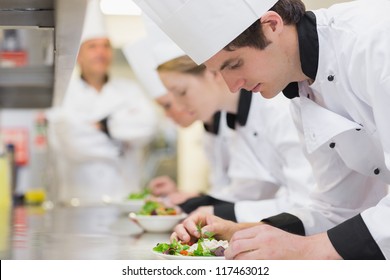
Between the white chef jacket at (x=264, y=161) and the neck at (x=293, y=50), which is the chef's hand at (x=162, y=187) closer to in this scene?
the white chef jacket at (x=264, y=161)

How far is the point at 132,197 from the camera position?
2.89m

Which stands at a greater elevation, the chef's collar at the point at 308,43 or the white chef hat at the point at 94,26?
the white chef hat at the point at 94,26

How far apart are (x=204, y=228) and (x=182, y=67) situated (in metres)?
0.95

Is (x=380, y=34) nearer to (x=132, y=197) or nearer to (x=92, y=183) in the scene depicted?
(x=132, y=197)

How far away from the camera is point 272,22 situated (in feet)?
4.64

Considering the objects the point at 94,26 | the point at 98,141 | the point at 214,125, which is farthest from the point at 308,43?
the point at 94,26

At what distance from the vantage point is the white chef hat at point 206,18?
139 centimetres

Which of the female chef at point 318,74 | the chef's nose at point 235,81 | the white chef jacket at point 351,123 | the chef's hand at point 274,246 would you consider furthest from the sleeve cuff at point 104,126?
the chef's hand at point 274,246

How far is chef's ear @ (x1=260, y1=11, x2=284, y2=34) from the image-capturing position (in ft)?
4.58

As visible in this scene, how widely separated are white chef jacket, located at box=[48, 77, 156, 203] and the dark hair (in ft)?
7.72

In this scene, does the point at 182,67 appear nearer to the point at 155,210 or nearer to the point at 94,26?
the point at 155,210

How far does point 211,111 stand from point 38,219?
0.73 m

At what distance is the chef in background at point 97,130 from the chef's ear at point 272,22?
2.32 m
